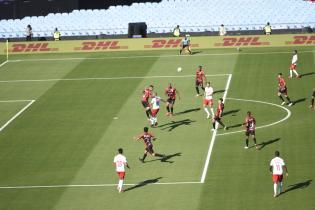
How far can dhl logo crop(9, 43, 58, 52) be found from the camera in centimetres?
7169

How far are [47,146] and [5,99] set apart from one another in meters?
12.0

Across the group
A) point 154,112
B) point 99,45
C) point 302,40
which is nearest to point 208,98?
point 154,112

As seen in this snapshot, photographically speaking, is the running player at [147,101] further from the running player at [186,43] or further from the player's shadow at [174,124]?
the running player at [186,43]

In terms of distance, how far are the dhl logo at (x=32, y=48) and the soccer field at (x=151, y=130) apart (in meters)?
2.95

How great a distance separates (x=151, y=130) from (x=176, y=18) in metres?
28.8

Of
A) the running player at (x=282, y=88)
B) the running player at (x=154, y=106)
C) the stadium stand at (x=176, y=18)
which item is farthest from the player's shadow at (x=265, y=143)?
the stadium stand at (x=176, y=18)

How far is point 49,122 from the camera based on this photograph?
51.3 metres

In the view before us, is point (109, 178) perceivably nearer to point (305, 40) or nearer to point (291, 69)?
point (291, 69)

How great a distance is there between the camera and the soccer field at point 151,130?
38719 mm

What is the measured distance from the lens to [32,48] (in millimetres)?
71875

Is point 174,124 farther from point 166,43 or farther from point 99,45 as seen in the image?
point 99,45

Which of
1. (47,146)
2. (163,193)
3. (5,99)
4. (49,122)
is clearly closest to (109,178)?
(163,193)

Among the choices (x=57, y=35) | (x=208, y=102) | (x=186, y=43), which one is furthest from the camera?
(x=57, y=35)

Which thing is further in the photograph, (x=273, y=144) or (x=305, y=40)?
(x=305, y=40)
